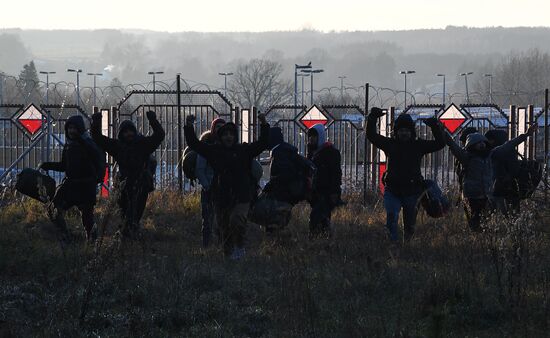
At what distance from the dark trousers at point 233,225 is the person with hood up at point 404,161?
1777 millimetres

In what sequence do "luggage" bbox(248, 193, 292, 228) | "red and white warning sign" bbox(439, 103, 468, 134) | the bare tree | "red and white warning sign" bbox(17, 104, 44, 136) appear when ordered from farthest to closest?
the bare tree < "red and white warning sign" bbox(17, 104, 44, 136) < "red and white warning sign" bbox(439, 103, 468, 134) < "luggage" bbox(248, 193, 292, 228)

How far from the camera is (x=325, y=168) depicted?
10844mm

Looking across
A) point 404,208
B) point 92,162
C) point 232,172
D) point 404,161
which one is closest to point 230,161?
point 232,172

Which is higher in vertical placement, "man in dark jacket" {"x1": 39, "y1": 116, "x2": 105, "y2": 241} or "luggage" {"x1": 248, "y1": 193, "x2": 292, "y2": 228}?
"man in dark jacket" {"x1": 39, "y1": 116, "x2": 105, "y2": 241}

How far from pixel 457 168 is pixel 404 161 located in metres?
1.82

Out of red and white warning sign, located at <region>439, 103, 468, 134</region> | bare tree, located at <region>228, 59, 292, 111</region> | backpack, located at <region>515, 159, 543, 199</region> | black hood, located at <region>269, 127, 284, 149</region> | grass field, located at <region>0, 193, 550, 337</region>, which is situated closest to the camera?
grass field, located at <region>0, 193, 550, 337</region>

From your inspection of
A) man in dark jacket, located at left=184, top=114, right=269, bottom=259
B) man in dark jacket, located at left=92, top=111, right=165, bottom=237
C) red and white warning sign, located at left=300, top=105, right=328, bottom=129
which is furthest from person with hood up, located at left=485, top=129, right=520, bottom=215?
red and white warning sign, located at left=300, top=105, right=328, bottom=129

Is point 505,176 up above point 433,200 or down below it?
above

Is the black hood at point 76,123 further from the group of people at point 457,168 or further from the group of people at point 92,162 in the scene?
the group of people at point 457,168

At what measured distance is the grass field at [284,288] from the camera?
670 centimetres

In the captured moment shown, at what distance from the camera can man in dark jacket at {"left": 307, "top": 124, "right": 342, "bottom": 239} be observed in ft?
35.6

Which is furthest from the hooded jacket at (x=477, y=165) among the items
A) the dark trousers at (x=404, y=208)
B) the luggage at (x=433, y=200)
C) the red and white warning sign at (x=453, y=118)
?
the red and white warning sign at (x=453, y=118)

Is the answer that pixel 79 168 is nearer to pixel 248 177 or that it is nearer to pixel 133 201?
pixel 133 201

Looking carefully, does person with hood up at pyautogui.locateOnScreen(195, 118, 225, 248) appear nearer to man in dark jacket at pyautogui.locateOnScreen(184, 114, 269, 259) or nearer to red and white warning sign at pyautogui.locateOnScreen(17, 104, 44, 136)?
man in dark jacket at pyautogui.locateOnScreen(184, 114, 269, 259)
